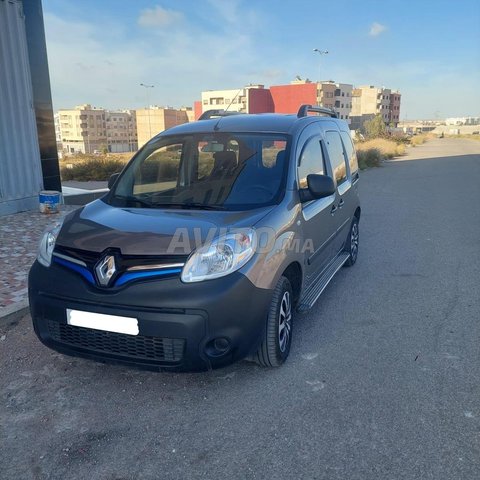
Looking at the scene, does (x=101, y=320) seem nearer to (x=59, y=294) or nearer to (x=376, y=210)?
(x=59, y=294)

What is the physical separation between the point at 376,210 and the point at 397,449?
324 inches

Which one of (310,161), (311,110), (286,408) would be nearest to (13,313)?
(286,408)

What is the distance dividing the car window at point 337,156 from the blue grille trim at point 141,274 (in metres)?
2.62

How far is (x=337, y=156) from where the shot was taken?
16.3 ft

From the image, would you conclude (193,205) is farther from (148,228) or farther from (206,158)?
(206,158)

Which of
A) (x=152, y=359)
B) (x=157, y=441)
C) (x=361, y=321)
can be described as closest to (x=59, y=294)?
Answer: (x=152, y=359)

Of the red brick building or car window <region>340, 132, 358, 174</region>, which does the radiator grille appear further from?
the red brick building

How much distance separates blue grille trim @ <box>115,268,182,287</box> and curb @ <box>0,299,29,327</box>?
191 cm

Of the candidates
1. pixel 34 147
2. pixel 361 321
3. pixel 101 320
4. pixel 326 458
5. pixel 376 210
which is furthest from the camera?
pixel 376 210

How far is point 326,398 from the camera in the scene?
287 centimetres

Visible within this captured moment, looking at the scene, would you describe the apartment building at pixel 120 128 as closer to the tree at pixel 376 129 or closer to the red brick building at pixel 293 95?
the red brick building at pixel 293 95

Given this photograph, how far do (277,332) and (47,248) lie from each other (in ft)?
5.82

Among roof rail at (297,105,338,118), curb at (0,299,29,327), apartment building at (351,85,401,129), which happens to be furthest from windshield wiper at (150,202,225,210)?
apartment building at (351,85,401,129)

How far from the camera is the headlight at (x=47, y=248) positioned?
10.0 feet
